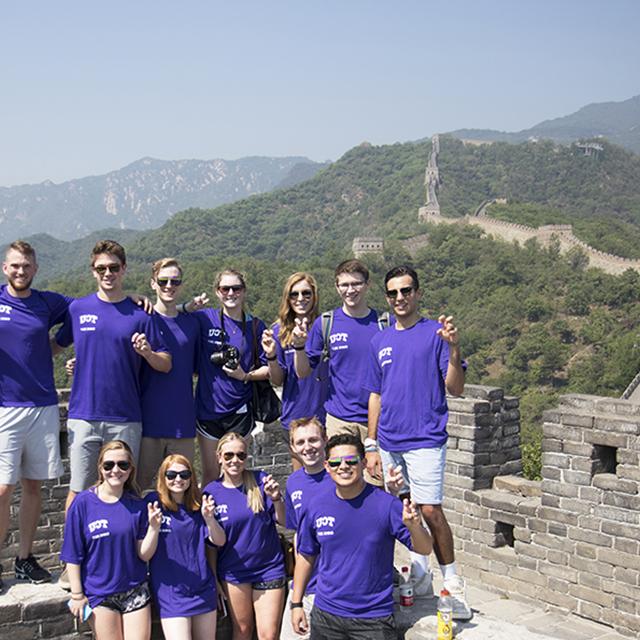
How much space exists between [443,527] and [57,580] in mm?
2333

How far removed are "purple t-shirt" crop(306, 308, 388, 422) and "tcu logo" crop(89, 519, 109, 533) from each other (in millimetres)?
→ 1703

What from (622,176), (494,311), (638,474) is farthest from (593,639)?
(622,176)

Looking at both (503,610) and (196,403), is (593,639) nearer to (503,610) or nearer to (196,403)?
(503,610)

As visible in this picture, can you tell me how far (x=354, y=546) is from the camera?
478 cm

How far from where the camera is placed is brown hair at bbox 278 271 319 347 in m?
6.02

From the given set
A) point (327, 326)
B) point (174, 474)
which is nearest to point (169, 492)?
point (174, 474)

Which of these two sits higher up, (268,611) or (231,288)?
(231,288)

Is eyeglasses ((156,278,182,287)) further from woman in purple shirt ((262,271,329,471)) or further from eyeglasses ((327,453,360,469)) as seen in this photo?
eyeglasses ((327,453,360,469))

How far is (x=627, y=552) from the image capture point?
6.93m

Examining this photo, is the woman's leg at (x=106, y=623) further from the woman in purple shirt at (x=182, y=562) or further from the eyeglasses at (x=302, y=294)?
the eyeglasses at (x=302, y=294)

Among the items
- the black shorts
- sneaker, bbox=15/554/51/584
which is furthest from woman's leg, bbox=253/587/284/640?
sneaker, bbox=15/554/51/584

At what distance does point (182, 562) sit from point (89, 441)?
90cm

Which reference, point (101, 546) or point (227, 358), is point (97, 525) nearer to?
point (101, 546)

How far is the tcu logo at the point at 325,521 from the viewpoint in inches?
190
